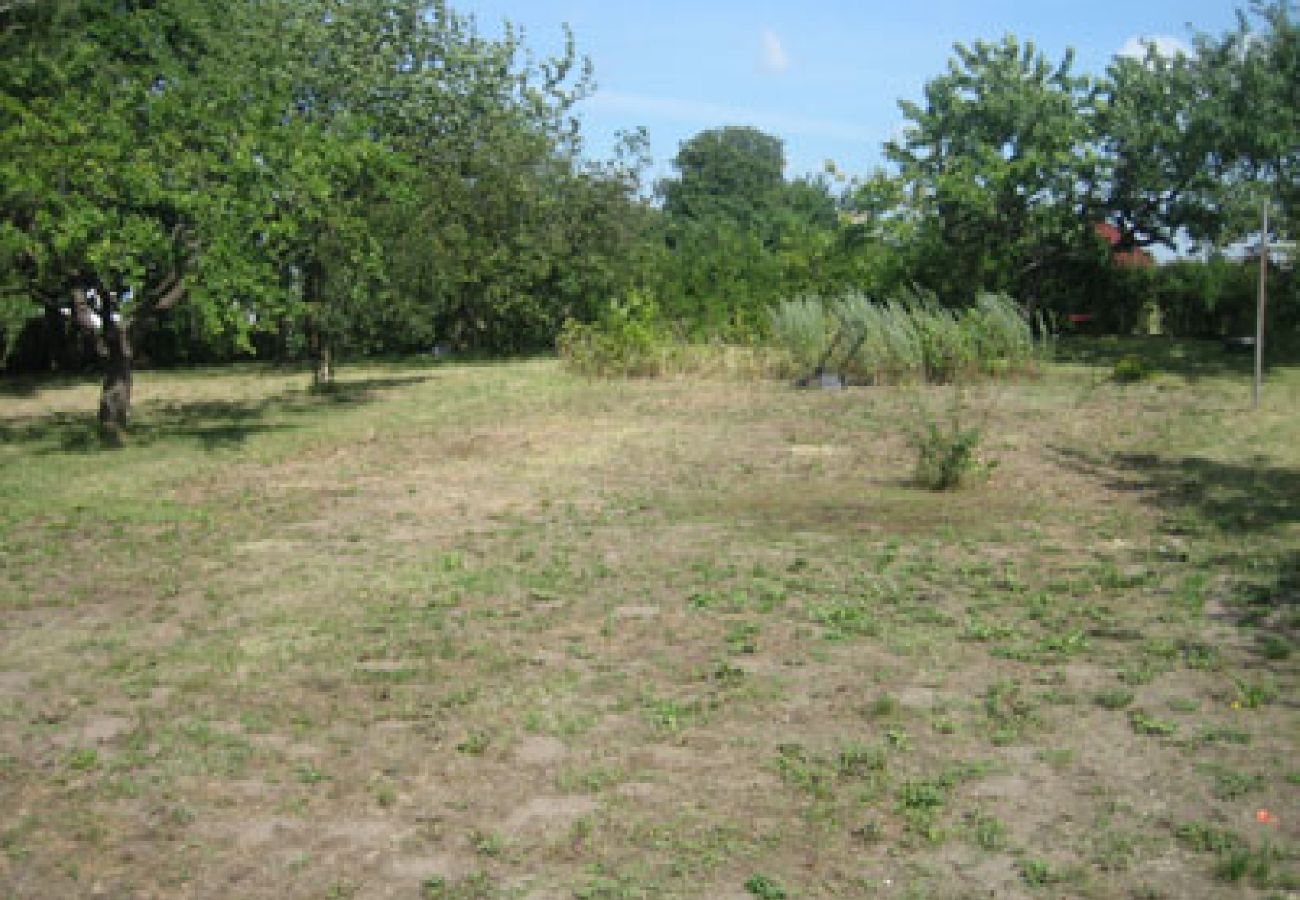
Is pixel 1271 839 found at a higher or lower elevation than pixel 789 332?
lower

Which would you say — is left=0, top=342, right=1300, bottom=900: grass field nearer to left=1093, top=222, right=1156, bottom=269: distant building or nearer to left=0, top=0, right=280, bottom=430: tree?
left=0, top=0, right=280, bottom=430: tree

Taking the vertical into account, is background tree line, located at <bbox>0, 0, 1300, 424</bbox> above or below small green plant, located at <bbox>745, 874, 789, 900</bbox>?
above

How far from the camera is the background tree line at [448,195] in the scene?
40.0 feet

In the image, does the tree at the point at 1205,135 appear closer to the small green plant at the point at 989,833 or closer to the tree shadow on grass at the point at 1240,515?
the tree shadow on grass at the point at 1240,515

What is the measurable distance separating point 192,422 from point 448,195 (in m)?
8.60

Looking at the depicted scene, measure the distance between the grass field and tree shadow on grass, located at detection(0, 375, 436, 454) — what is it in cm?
189

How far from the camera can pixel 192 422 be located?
14812 mm

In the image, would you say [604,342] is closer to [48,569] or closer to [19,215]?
[19,215]

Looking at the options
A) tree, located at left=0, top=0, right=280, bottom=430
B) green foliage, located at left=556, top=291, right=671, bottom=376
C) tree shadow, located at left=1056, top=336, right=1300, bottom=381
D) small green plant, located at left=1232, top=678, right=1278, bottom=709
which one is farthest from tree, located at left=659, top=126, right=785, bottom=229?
small green plant, located at left=1232, top=678, right=1278, bottom=709

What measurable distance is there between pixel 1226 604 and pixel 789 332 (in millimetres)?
11685

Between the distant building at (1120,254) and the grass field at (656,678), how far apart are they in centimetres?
1212

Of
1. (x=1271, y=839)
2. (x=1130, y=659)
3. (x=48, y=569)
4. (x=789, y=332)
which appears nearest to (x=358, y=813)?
(x=1271, y=839)

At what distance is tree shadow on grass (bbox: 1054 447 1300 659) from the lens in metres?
6.16

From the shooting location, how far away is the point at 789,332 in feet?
58.0
